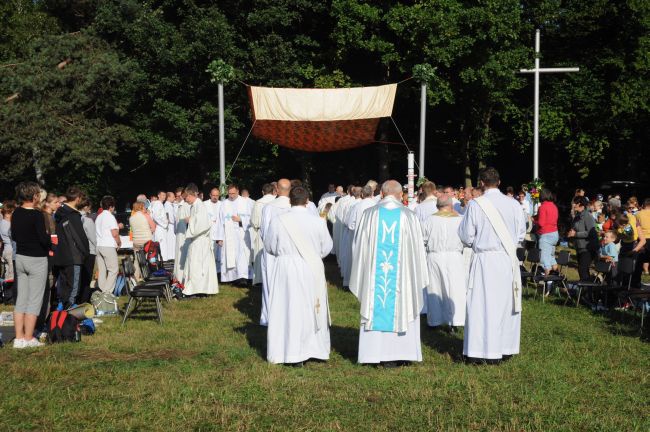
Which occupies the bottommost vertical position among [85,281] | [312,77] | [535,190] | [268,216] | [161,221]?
[85,281]

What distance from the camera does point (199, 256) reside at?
15.1 m

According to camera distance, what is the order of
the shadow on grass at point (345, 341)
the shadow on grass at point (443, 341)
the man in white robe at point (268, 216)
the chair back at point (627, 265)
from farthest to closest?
the chair back at point (627, 265), the man in white robe at point (268, 216), the shadow on grass at point (443, 341), the shadow on grass at point (345, 341)

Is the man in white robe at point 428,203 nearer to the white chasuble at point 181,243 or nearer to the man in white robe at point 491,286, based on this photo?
the man in white robe at point 491,286

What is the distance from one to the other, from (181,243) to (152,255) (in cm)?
65

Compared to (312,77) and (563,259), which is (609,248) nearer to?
(563,259)

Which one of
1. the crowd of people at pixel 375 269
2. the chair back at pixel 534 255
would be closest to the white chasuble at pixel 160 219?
the crowd of people at pixel 375 269

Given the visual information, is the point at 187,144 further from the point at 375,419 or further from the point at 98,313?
the point at 375,419

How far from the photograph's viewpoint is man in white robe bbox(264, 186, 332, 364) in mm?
8805

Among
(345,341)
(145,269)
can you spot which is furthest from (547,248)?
(145,269)

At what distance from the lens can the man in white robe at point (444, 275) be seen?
11422 millimetres

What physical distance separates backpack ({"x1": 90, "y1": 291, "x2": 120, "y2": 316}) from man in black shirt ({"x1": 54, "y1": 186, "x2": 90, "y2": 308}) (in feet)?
1.36

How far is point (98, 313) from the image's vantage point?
41.6 ft

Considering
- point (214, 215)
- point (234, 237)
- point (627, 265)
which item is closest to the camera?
point (627, 265)

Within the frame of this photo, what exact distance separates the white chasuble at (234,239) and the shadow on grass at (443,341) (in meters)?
5.92
